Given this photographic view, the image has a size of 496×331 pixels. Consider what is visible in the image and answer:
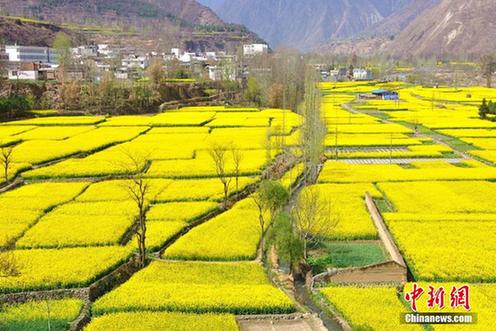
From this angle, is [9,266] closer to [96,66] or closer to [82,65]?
[82,65]

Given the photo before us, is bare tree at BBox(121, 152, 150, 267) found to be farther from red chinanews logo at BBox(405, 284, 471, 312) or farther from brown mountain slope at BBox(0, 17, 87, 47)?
brown mountain slope at BBox(0, 17, 87, 47)

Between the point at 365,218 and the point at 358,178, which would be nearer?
the point at 365,218

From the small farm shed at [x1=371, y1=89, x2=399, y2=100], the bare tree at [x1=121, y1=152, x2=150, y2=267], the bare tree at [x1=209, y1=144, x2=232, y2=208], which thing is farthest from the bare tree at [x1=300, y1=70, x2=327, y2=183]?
the small farm shed at [x1=371, y1=89, x2=399, y2=100]

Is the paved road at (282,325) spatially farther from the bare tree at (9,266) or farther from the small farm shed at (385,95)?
the small farm shed at (385,95)

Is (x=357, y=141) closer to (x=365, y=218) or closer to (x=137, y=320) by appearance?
(x=365, y=218)

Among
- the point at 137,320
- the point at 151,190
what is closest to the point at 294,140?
the point at 151,190

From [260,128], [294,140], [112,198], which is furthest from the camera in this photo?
[260,128]

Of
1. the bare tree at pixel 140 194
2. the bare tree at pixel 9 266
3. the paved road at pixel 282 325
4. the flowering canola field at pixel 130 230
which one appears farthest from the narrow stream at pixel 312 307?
the bare tree at pixel 9 266

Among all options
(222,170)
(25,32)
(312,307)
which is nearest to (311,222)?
(312,307)
